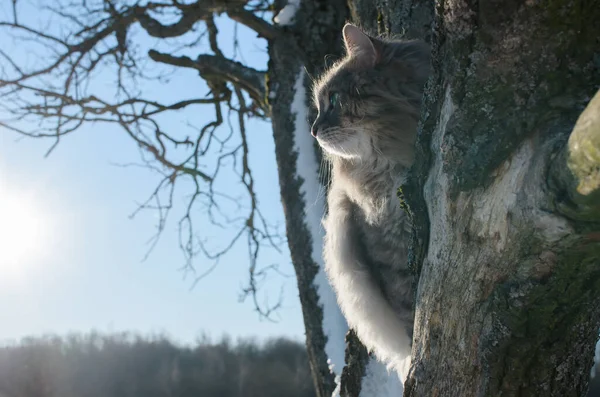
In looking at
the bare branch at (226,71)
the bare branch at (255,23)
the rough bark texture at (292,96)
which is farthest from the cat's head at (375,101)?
the bare branch at (226,71)

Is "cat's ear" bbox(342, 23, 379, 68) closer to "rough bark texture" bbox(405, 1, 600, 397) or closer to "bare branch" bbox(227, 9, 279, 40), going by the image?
"rough bark texture" bbox(405, 1, 600, 397)

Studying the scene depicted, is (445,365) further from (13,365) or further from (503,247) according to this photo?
(13,365)

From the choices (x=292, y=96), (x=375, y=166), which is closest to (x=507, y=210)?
(x=375, y=166)

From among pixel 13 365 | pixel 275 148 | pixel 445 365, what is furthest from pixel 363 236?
pixel 13 365

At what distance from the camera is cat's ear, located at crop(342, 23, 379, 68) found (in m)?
2.44

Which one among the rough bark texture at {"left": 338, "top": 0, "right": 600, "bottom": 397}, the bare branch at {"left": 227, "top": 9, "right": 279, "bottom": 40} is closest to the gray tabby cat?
the rough bark texture at {"left": 338, "top": 0, "right": 600, "bottom": 397}

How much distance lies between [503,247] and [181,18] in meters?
4.34

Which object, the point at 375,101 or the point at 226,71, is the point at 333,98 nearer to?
the point at 375,101

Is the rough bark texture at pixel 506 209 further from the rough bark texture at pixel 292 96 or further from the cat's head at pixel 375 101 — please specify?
the rough bark texture at pixel 292 96

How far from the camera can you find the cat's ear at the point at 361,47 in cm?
244

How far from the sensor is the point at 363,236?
252 centimetres

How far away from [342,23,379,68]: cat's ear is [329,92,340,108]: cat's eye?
0.18 metres

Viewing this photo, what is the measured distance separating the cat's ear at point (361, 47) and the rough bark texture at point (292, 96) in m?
1.40

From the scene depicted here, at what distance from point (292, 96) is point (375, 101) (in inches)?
67.0
